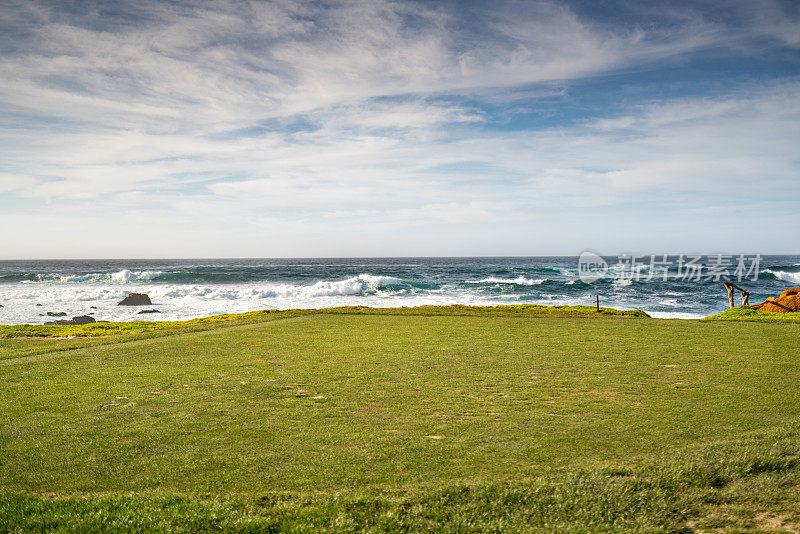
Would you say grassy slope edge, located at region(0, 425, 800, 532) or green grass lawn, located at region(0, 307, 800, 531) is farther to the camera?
green grass lawn, located at region(0, 307, 800, 531)

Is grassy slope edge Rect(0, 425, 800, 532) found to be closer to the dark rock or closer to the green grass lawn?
the green grass lawn

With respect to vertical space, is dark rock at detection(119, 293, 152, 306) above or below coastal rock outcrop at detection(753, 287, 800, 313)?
below

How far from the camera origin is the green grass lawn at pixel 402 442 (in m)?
3.75

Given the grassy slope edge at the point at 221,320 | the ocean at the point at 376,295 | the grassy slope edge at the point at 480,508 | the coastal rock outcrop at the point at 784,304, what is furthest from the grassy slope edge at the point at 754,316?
the grassy slope edge at the point at 480,508

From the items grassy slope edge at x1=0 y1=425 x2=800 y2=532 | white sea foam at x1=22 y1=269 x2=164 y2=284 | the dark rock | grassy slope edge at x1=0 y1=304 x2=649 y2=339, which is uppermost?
grassy slope edge at x1=0 y1=425 x2=800 y2=532

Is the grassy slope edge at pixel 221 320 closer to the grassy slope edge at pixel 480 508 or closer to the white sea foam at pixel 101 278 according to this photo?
the grassy slope edge at pixel 480 508

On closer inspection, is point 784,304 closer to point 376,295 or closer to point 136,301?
point 376,295

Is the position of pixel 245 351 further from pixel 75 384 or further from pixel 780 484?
pixel 780 484

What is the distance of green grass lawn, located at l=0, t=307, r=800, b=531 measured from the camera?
375 centimetres

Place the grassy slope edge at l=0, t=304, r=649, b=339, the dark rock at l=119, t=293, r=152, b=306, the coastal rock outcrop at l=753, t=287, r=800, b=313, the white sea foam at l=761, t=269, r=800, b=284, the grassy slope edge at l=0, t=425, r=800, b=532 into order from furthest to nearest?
the white sea foam at l=761, t=269, r=800, b=284 < the dark rock at l=119, t=293, r=152, b=306 < the coastal rock outcrop at l=753, t=287, r=800, b=313 < the grassy slope edge at l=0, t=304, r=649, b=339 < the grassy slope edge at l=0, t=425, r=800, b=532

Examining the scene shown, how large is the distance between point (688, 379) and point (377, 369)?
5133 mm

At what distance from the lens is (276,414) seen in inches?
229

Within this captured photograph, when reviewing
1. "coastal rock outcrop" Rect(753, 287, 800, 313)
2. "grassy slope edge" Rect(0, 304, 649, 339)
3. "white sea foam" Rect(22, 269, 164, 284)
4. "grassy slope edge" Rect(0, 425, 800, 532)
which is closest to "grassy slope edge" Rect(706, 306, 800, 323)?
"coastal rock outcrop" Rect(753, 287, 800, 313)

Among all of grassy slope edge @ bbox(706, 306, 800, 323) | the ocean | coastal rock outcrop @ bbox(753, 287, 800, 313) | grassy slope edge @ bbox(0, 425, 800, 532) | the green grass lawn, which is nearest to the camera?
grassy slope edge @ bbox(0, 425, 800, 532)
